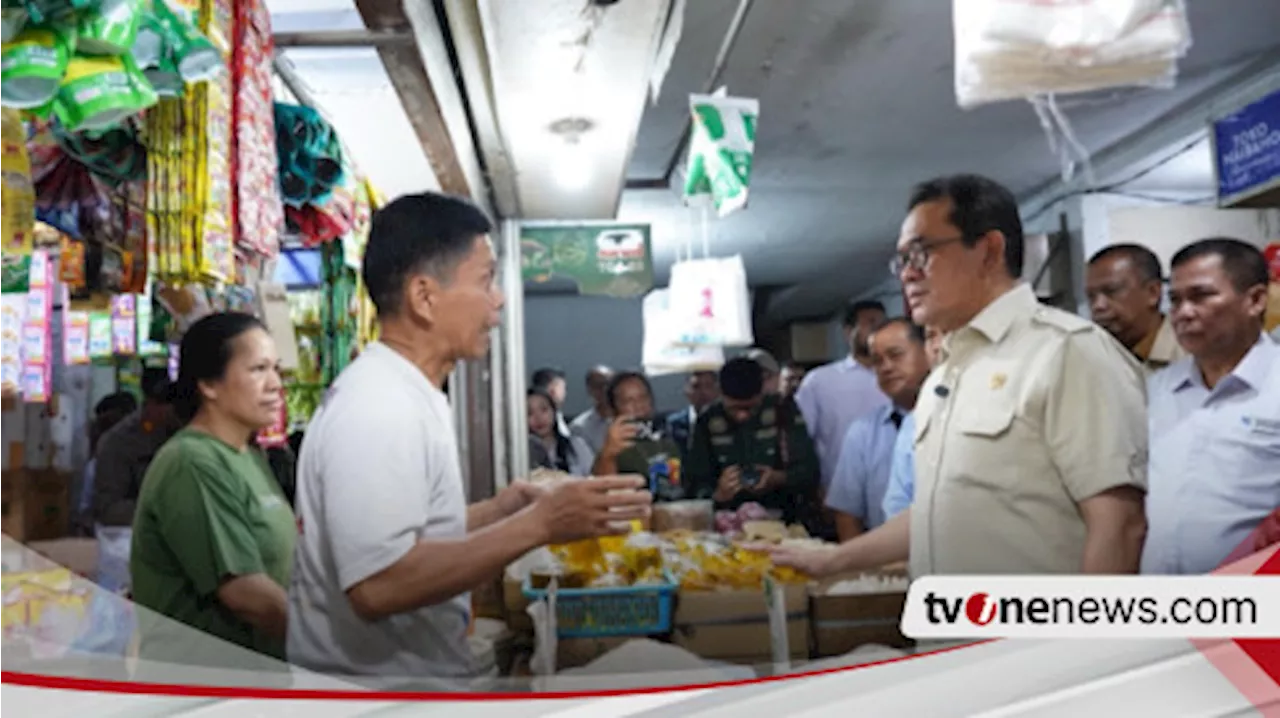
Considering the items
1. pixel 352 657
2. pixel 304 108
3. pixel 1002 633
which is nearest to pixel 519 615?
pixel 352 657

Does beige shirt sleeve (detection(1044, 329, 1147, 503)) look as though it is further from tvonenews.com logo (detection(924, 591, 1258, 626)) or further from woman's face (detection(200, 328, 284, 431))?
woman's face (detection(200, 328, 284, 431))

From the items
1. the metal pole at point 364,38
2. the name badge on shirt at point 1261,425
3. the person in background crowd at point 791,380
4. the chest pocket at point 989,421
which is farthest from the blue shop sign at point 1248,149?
the metal pole at point 364,38

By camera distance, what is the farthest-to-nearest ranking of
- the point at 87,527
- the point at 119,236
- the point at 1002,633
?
the point at 119,236 < the point at 1002,633 < the point at 87,527

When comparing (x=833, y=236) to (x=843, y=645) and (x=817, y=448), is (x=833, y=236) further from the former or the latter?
(x=843, y=645)

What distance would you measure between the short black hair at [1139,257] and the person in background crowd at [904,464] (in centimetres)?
18

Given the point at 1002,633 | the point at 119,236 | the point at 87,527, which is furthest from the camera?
the point at 119,236

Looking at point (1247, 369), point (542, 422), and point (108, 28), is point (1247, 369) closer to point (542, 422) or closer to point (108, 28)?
point (542, 422)

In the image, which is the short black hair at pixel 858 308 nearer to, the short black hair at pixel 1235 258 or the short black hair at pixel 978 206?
the short black hair at pixel 978 206

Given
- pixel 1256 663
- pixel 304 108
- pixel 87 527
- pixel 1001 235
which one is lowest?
pixel 1256 663

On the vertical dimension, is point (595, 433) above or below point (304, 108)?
below

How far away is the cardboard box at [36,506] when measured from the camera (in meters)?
0.62

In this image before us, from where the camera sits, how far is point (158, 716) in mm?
682

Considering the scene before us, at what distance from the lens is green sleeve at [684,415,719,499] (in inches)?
29.8

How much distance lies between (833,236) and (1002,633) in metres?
0.36
